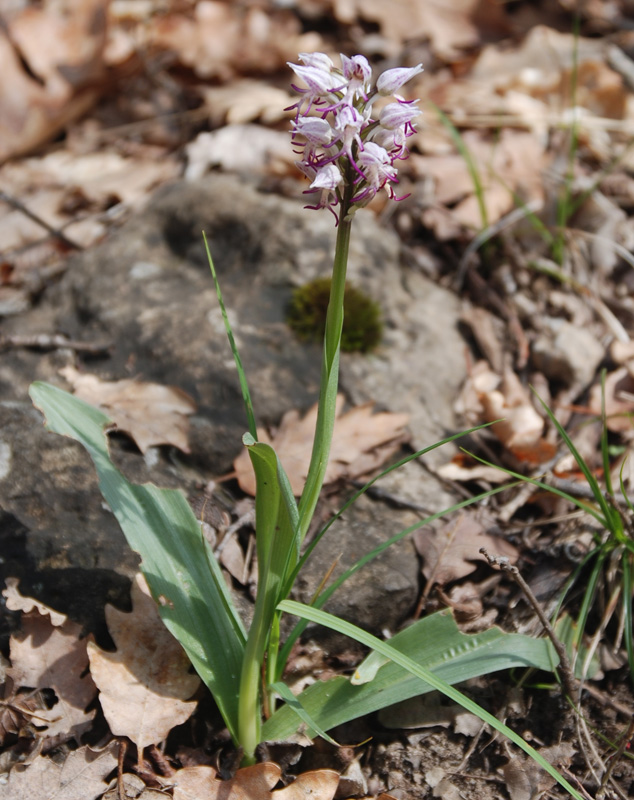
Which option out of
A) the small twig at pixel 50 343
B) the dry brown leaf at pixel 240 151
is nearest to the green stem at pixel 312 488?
the small twig at pixel 50 343

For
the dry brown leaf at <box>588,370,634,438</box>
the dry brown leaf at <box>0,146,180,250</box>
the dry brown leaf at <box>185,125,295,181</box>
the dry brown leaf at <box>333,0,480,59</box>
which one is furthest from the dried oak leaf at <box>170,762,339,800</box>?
the dry brown leaf at <box>333,0,480,59</box>

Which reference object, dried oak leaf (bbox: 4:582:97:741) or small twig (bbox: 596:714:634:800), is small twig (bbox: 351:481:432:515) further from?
dried oak leaf (bbox: 4:582:97:741)

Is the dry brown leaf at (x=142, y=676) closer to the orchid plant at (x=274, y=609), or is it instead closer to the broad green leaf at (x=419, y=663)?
the orchid plant at (x=274, y=609)

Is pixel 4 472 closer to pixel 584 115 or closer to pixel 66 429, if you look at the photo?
pixel 66 429

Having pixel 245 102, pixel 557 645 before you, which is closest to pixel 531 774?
pixel 557 645

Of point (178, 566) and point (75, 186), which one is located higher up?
point (75, 186)

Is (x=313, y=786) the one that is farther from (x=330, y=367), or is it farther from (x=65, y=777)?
(x=330, y=367)
